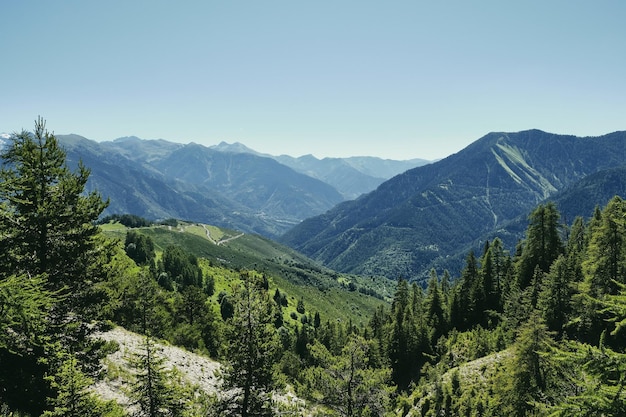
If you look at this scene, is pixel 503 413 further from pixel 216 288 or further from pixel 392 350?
pixel 216 288

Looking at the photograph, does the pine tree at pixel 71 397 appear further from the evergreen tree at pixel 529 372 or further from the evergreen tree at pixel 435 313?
the evergreen tree at pixel 435 313

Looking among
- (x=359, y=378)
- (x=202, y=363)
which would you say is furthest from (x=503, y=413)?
(x=202, y=363)

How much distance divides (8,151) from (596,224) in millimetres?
72353

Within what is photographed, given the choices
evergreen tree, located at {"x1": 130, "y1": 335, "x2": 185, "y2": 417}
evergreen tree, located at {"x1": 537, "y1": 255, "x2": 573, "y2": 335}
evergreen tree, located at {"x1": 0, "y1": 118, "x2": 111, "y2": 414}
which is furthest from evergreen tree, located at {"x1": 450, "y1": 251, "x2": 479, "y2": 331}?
evergreen tree, located at {"x1": 0, "y1": 118, "x2": 111, "y2": 414}

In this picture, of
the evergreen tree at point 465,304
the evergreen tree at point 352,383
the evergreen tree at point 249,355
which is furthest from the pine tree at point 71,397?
the evergreen tree at point 465,304

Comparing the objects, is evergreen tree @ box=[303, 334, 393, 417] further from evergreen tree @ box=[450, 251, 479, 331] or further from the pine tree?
evergreen tree @ box=[450, 251, 479, 331]

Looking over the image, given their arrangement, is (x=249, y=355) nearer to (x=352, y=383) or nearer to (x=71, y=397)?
(x=71, y=397)

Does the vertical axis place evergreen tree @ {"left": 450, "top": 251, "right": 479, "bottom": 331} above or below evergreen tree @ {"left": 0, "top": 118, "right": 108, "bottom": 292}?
below

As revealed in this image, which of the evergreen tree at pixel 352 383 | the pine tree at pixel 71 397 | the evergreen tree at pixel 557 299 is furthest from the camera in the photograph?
the evergreen tree at pixel 557 299

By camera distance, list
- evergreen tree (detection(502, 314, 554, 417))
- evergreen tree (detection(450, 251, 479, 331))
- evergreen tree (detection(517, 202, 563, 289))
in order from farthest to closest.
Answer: evergreen tree (detection(450, 251, 479, 331)) < evergreen tree (detection(517, 202, 563, 289)) < evergreen tree (detection(502, 314, 554, 417))

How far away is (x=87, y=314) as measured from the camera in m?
17.3

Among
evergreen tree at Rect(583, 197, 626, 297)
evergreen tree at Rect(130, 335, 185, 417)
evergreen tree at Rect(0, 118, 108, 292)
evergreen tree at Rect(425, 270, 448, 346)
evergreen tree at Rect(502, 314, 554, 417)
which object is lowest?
evergreen tree at Rect(425, 270, 448, 346)

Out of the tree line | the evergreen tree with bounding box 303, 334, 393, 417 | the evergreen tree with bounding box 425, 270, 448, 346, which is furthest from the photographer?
the evergreen tree with bounding box 425, 270, 448, 346

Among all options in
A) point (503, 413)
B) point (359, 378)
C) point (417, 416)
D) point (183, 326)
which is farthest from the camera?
point (183, 326)
